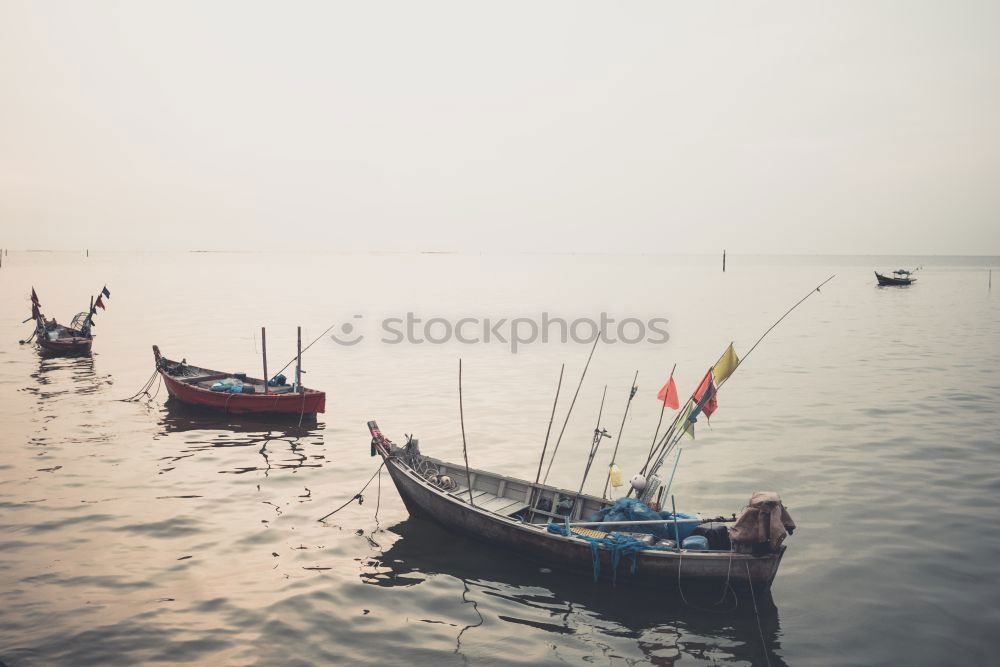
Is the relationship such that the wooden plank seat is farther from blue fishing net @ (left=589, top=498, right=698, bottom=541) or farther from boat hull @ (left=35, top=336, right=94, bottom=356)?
boat hull @ (left=35, top=336, right=94, bottom=356)

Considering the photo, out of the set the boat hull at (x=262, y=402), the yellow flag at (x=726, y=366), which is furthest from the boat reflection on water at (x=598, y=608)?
the boat hull at (x=262, y=402)

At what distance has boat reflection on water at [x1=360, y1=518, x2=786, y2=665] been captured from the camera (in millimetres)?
10078

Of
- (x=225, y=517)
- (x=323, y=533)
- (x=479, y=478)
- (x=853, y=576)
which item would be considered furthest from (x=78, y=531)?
(x=853, y=576)

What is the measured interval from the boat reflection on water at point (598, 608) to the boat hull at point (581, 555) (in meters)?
0.28

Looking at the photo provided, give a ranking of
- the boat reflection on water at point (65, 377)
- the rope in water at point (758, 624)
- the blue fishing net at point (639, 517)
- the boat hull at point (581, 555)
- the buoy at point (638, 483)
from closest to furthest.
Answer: the rope in water at point (758, 624), the boat hull at point (581, 555), the blue fishing net at point (639, 517), the buoy at point (638, 483), the boat reflection on water at point (65, 377)

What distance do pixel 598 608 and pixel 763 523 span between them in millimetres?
3101

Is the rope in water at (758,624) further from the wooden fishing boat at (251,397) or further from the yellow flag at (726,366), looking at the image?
the wooden fishing boat at (251,397)

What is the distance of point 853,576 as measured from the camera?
39.8 ft

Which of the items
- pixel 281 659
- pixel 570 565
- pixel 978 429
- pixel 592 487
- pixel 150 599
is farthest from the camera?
pixel 978 429

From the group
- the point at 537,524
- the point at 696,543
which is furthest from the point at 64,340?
the point at 696,543

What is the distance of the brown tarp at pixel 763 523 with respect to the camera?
33.7ft

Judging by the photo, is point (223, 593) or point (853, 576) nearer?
point (223, 593)

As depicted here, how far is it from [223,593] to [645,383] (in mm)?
23770

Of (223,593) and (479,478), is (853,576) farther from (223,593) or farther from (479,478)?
(223,593)
